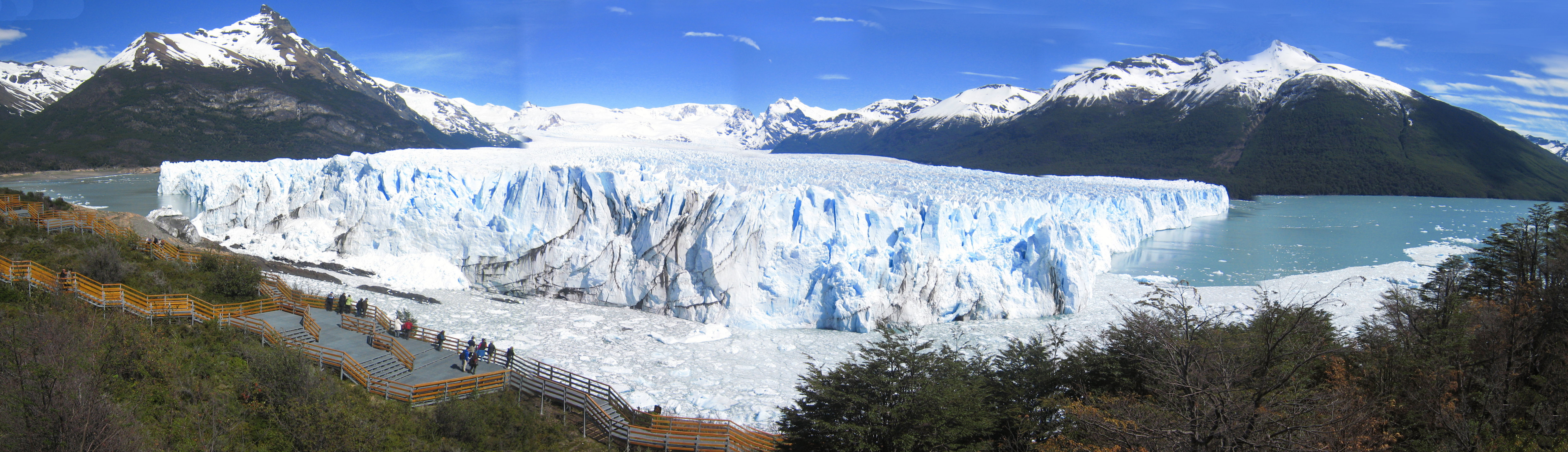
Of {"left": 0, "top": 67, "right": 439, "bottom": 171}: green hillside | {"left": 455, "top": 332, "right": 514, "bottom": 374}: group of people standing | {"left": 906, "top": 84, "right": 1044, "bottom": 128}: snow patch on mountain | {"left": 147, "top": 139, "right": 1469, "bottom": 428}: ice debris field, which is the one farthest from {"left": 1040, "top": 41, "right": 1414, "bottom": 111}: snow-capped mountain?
{"left": 455, "top": 332, "right": 514, "bottom": 374}: group of people standing

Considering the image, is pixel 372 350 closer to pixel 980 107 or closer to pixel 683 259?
pixel 683 259

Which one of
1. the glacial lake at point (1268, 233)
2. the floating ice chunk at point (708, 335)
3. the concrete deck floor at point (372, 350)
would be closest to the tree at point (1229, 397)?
the floating ice chunk at point (708, 335)

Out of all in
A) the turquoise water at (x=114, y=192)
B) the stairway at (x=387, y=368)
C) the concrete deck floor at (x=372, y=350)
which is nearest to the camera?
the stairway at (x=387, y=368)

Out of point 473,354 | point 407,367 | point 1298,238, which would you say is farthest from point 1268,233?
point 407,367

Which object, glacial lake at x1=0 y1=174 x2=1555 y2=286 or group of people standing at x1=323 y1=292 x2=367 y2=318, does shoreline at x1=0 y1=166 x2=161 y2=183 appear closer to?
glacial lake at x1=0 y1=174 x2=1555 y2=286

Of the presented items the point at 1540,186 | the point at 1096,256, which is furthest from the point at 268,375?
the point at 1540,186

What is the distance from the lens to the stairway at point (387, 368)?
1051cm

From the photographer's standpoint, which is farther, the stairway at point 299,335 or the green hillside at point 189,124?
the green hillside at point 189,124

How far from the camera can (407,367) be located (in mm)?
11070

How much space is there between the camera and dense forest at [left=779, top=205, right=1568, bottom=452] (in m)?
5.91

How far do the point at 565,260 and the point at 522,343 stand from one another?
521 centimetres

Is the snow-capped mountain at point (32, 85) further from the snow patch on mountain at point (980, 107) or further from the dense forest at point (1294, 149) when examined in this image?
the snow patch on mountain at point (980, 107)

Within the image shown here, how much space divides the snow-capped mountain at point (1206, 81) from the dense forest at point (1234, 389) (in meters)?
112

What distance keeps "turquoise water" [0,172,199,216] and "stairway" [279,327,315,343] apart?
22.4 meters
